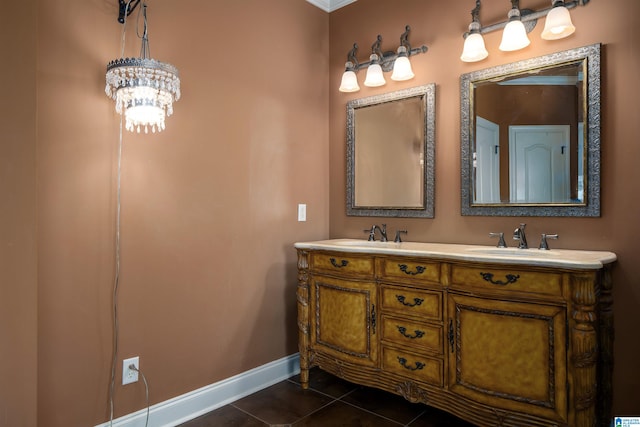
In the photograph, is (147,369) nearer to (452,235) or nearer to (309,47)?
(452,235)

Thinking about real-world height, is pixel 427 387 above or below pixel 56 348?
below

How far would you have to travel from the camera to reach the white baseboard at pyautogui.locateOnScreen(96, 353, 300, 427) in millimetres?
1982

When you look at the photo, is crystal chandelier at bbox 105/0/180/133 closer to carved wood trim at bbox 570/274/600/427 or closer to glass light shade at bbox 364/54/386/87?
glass light shade at bbox 364/54/386/87

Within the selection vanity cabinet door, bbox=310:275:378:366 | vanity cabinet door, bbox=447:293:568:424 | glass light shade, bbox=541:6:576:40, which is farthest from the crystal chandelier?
glass light shade, bbox=541:6:576:40

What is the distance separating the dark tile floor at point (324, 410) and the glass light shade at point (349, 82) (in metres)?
1.96

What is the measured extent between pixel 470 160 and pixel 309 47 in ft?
4.69

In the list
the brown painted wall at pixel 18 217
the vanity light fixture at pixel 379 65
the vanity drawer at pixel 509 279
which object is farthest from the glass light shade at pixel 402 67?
the brown painted wall at pixel 18 217

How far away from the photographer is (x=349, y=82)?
2699mm

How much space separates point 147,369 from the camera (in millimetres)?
1982

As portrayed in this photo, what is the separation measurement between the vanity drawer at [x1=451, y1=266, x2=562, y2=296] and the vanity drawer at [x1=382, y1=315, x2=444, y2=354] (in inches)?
10.8

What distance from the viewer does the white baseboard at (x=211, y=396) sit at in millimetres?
1982

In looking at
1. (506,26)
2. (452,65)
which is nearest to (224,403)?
(452,65)

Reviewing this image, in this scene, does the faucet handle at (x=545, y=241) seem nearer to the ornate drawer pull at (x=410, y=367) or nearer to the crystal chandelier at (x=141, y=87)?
the ornate drawer pull at (x=410, y=367)

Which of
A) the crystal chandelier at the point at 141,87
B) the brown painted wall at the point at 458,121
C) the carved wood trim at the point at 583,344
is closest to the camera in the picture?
the carved wood trim at the point at 583,344
